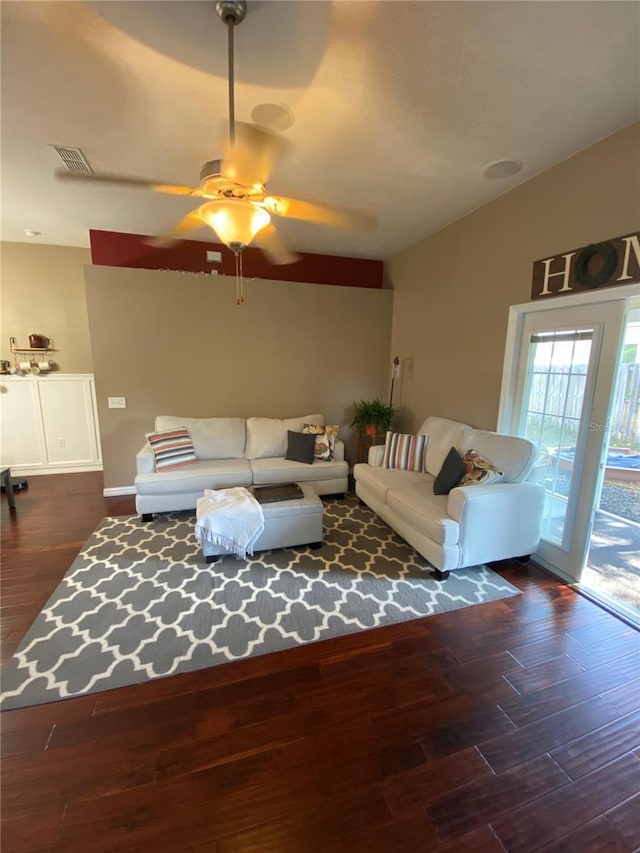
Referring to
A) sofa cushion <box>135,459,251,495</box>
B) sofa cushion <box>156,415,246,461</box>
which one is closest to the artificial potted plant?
sofa cushion <box>156,415,246,461</box>

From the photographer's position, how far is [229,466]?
3.85 metres

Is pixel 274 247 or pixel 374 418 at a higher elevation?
pixel 274 247

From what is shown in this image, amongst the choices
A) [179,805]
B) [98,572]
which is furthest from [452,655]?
[98,572]

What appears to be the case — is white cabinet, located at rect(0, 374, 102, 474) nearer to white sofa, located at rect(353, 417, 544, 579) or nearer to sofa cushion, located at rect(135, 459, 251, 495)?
sofa cushion, located at rect(135, 459, 251, 495)

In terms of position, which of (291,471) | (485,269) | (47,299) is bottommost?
(291,471)

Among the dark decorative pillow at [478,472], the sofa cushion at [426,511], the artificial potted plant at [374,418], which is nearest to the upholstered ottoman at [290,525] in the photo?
the sofa cushion at [426,511]

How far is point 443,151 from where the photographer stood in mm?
2477

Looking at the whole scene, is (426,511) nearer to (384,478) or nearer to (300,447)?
(384,478)

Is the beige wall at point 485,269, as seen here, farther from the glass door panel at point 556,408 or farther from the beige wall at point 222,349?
the beige wall at point 222,349

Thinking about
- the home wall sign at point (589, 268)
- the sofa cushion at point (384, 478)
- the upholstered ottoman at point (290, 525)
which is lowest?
the upholstered ottoman at point (290, 525)

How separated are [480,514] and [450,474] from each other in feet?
1.61

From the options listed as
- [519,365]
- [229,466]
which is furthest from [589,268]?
[229,466]

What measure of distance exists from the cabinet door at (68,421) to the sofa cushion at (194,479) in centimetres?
214

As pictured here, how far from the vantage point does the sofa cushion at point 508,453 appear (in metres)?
2.81
